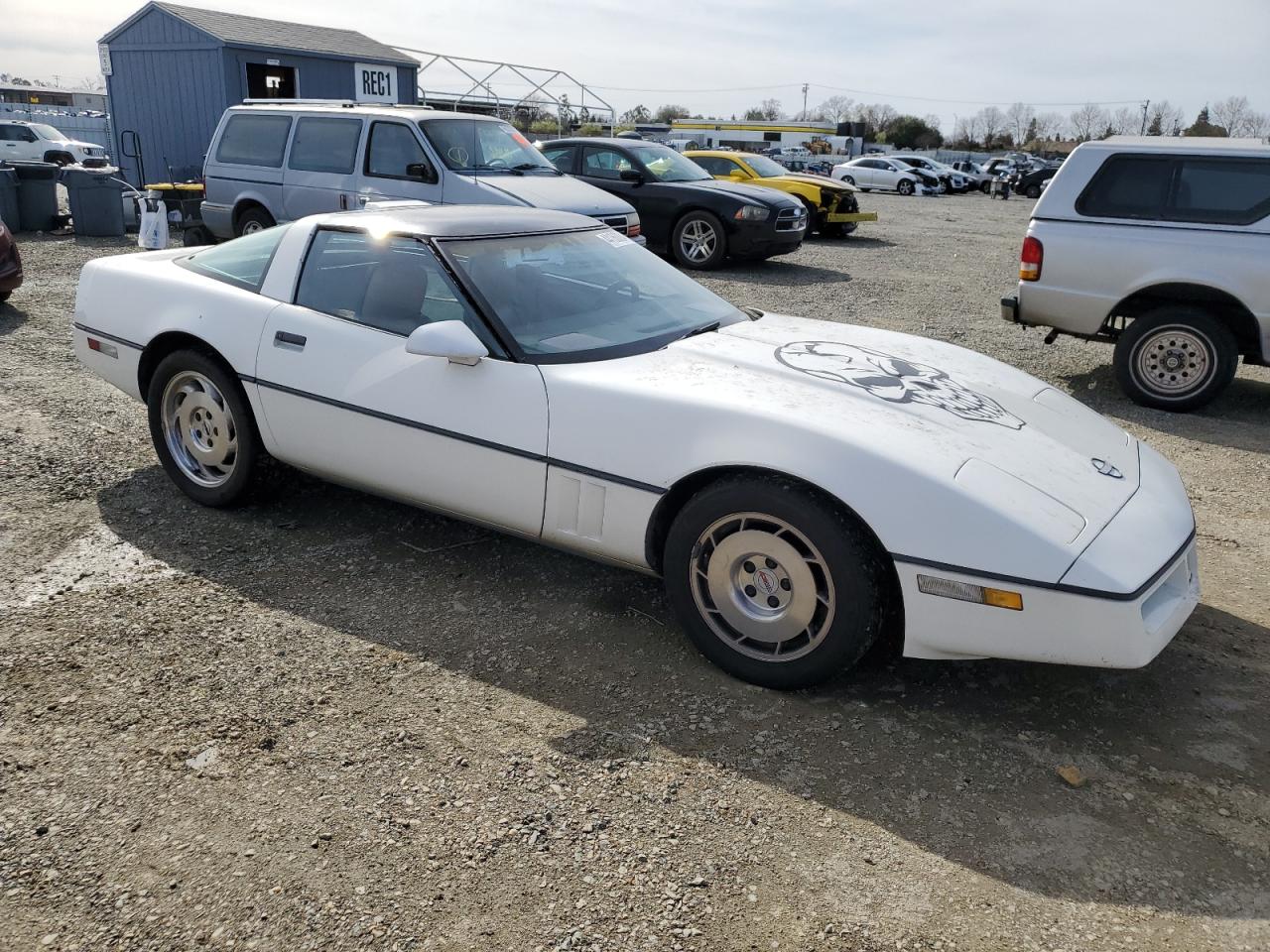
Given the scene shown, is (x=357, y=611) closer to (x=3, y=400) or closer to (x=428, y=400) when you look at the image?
(x=428, y=400)

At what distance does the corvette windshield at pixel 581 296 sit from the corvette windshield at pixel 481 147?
5984mm

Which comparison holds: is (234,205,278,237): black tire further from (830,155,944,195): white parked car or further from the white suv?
(830,155,944,195): white parked car

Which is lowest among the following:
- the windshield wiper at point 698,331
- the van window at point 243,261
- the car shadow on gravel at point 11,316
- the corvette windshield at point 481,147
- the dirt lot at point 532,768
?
the car shadow on gravel at point 11,316

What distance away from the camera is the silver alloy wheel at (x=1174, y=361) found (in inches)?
265

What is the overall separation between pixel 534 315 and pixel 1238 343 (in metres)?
5.42

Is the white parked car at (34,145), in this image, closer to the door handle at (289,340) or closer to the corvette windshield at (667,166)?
the corvette windshield at (667,166)

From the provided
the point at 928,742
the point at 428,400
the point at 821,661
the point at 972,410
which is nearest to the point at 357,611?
the point at 428,400

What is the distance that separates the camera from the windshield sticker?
14.4 ft

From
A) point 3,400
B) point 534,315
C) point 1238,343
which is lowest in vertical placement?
point 3,400

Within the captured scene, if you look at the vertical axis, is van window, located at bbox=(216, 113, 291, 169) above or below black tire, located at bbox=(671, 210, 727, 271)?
above

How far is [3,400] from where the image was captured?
6.00 meters

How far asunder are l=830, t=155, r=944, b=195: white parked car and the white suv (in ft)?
92.0

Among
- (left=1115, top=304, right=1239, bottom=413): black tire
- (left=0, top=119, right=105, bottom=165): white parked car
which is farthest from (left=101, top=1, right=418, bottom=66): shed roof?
(left=1115, top=304, right=1239, bottom=413): black tire

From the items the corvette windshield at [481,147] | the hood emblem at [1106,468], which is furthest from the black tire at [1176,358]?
the corvette windshield at [481,147]
